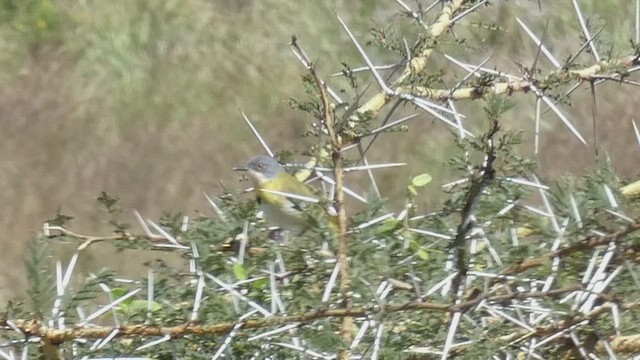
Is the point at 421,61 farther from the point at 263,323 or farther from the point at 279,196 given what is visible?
the point at 263,323

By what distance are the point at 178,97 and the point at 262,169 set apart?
175 centimetres

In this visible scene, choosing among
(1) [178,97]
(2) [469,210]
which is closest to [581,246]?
(2) [469,210]

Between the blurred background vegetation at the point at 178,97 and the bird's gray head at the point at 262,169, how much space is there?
1257 mm

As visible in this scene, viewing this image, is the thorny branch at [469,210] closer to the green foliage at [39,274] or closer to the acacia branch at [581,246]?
the acacia branch at [581,246]

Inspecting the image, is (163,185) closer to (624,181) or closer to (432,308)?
(624,181)

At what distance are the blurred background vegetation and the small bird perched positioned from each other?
132cm

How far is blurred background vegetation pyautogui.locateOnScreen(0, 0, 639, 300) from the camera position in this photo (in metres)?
3.60

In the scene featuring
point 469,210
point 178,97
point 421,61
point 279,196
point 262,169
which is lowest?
point 469,210

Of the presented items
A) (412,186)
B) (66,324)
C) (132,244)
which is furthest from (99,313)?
(412,186)

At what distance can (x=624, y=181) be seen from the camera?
3.85 ft

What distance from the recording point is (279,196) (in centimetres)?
145

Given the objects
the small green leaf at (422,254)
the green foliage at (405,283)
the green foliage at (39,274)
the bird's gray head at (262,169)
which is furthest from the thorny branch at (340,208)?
the bird's gray head at (262,169)

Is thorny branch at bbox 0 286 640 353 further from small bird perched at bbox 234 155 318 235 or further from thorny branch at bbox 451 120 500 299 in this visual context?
small bird perched at bbox 234 155 318 235

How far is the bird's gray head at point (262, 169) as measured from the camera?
2.07m
